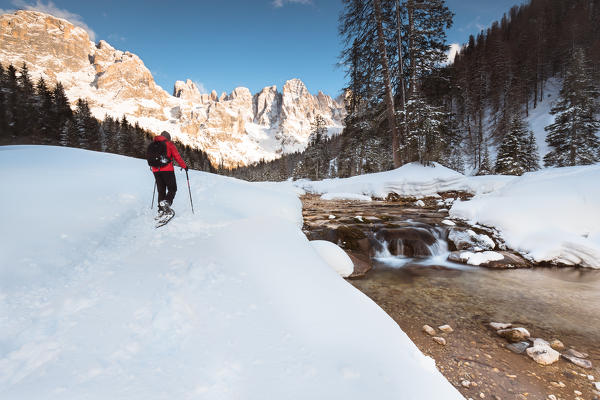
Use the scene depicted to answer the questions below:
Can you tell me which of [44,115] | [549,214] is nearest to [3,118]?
[44,115]

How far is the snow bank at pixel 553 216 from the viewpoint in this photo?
612 cm

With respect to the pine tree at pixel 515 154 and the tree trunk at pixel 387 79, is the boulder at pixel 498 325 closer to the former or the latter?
the tree trunk at pixel 387 79

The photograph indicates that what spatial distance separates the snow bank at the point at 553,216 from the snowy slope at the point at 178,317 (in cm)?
668

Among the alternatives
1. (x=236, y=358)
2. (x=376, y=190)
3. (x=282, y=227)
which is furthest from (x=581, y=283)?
(x=376, y=190)

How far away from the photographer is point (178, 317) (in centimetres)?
250

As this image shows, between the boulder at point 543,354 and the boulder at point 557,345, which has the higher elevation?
the boulder at point 543,354

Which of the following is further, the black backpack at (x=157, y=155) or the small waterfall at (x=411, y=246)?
the small waterfall at (x=411, y=246)

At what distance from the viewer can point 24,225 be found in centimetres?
368

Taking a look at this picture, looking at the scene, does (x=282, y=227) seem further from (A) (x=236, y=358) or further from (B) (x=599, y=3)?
(B) (x=599, y=3)

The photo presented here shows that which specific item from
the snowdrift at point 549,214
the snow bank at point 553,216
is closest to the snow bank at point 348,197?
the snowdrift at point 549,214

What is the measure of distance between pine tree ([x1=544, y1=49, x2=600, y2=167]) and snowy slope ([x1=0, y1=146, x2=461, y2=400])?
31.3 meters

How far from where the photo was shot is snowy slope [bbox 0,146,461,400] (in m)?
1.84

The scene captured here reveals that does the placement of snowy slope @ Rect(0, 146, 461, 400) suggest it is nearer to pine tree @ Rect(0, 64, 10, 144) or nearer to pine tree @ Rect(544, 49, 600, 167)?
pine tree @ Rect(544, 49, 600, 167)

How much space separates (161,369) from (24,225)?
378 centimetres
